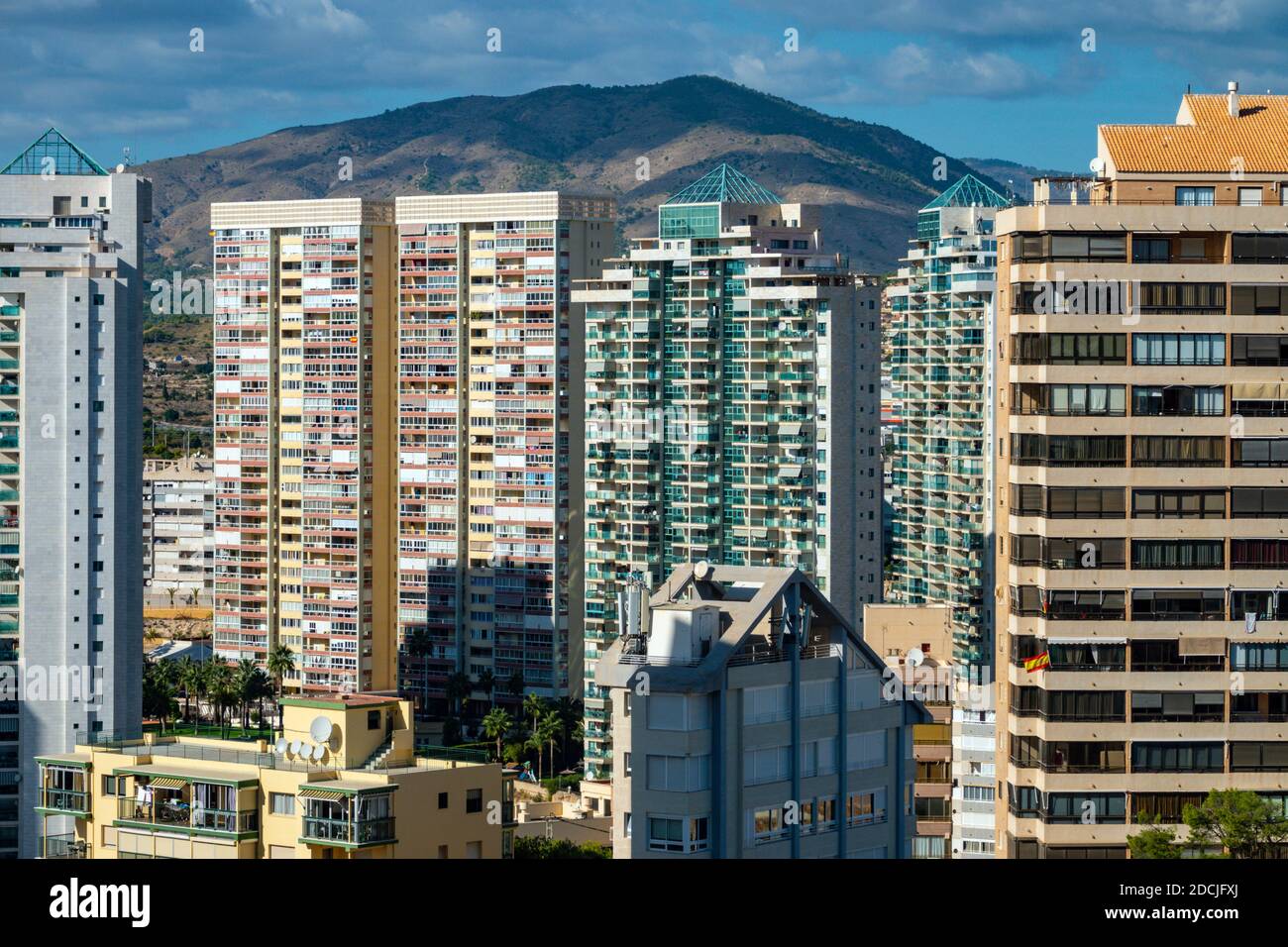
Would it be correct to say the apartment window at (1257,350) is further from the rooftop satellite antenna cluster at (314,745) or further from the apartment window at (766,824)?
the rooftop satellite antenna cluster at (314,745)

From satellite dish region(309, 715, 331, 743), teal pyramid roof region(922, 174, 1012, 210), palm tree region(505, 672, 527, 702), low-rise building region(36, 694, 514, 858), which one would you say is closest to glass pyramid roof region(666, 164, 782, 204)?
teal pyramid roof region(922, 174, 1012, 210)

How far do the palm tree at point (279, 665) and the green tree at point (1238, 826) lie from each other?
325 feet

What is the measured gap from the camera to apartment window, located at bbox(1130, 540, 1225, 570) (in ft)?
156

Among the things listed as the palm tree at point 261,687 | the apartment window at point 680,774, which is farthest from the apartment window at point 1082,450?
the palm tree at point 261,687

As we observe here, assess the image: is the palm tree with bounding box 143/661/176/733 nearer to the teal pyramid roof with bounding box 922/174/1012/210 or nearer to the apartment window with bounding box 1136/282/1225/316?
the teal pyramid roof with bounding box 922/174/1012/210

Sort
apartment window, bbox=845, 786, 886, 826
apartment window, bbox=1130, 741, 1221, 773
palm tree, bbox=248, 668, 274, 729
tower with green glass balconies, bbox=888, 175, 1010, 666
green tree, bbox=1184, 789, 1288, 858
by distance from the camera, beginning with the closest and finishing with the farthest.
Answer: green tree, bbox=1184, 789, 1288, 858 < apartment window, bbox=845, 786, 886, 826 < apartment window, bbox=1130, 741, 1221, 773 < tower with green glass balconies, bbox=888, 175, 1010, 666 < palm tree, bbox=248, 668, 274, 729

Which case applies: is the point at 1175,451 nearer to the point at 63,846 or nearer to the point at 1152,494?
the point at 1152,494

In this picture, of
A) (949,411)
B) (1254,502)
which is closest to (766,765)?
(1254,502)

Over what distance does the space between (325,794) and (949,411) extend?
8731 centimetres

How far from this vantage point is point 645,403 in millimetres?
121062

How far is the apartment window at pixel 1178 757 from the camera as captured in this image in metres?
46.7

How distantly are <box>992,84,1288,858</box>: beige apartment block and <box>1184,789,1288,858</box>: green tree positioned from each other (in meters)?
2.76
